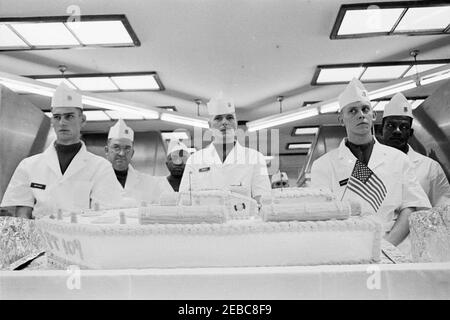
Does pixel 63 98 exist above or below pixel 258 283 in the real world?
above

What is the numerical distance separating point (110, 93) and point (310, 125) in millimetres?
3036

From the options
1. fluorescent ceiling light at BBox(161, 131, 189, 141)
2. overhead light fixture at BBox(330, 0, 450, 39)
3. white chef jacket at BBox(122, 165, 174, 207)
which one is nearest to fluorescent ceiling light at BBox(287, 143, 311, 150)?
fluorescent ceiling light at BBox(161, 131, 189, 141)

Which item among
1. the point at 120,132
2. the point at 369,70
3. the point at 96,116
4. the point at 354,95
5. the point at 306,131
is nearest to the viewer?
the point at 354,95

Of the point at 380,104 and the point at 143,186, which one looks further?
the point at 380,104

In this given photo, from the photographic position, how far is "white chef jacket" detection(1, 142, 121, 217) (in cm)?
165

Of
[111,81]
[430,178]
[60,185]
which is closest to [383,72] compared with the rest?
[430,178]

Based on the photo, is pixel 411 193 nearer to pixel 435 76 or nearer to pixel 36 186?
pixel 36 186

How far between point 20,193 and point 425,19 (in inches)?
110

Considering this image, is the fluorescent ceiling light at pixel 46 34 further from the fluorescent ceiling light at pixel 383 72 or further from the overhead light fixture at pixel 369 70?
the fluorescent ceiling light at pixel 383 72

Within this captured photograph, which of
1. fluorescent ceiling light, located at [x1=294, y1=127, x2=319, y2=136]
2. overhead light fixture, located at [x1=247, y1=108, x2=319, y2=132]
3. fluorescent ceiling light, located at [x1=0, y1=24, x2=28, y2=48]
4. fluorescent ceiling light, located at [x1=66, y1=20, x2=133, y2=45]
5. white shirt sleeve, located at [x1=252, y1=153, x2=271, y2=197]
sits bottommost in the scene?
white shirt sleeve, located at [x1=252, y1=153, x2=271, y2=197]

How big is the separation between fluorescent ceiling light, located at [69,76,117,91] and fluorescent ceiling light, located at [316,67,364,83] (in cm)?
208

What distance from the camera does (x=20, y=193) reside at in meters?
1.70

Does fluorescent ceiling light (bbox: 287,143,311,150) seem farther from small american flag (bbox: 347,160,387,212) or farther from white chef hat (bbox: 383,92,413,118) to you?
small american flag (bbox: 347,160,387,212)

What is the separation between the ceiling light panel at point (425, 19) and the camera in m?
2.53
